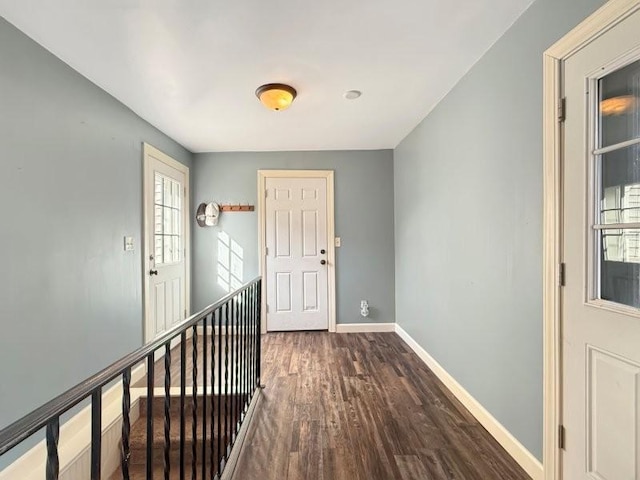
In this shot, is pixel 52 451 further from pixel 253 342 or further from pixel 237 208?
pixel 237 208

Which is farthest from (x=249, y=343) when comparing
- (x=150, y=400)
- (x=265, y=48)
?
(x=265, y=48)

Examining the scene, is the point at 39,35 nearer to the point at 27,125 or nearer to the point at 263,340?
the point at 27,125

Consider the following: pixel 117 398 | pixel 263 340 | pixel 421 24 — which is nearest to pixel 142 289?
pixel 117 398

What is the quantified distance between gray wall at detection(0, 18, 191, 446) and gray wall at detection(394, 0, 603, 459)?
258cm

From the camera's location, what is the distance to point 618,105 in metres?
1.14

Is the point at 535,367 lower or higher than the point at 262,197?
lower

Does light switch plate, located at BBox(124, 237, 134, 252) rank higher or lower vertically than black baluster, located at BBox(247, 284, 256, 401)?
higher

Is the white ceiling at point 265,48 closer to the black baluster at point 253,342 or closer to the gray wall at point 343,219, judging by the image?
the gray wall at point 343,219

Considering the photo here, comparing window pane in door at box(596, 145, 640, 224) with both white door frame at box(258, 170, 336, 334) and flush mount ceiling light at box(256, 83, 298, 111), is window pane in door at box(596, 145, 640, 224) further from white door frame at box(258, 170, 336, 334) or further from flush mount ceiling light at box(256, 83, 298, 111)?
white door frame at box(258, 170, 336, 334)

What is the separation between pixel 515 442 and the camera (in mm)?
1623

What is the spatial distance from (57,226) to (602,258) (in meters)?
2.78

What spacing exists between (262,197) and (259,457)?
278cm

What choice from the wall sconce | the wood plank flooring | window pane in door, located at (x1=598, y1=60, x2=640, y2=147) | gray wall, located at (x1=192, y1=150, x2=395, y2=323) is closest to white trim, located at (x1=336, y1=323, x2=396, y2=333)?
gray wall, located at (x1=192, y1=150, x2=395, y2=323)

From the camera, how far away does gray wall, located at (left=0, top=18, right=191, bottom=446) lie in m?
1.57
